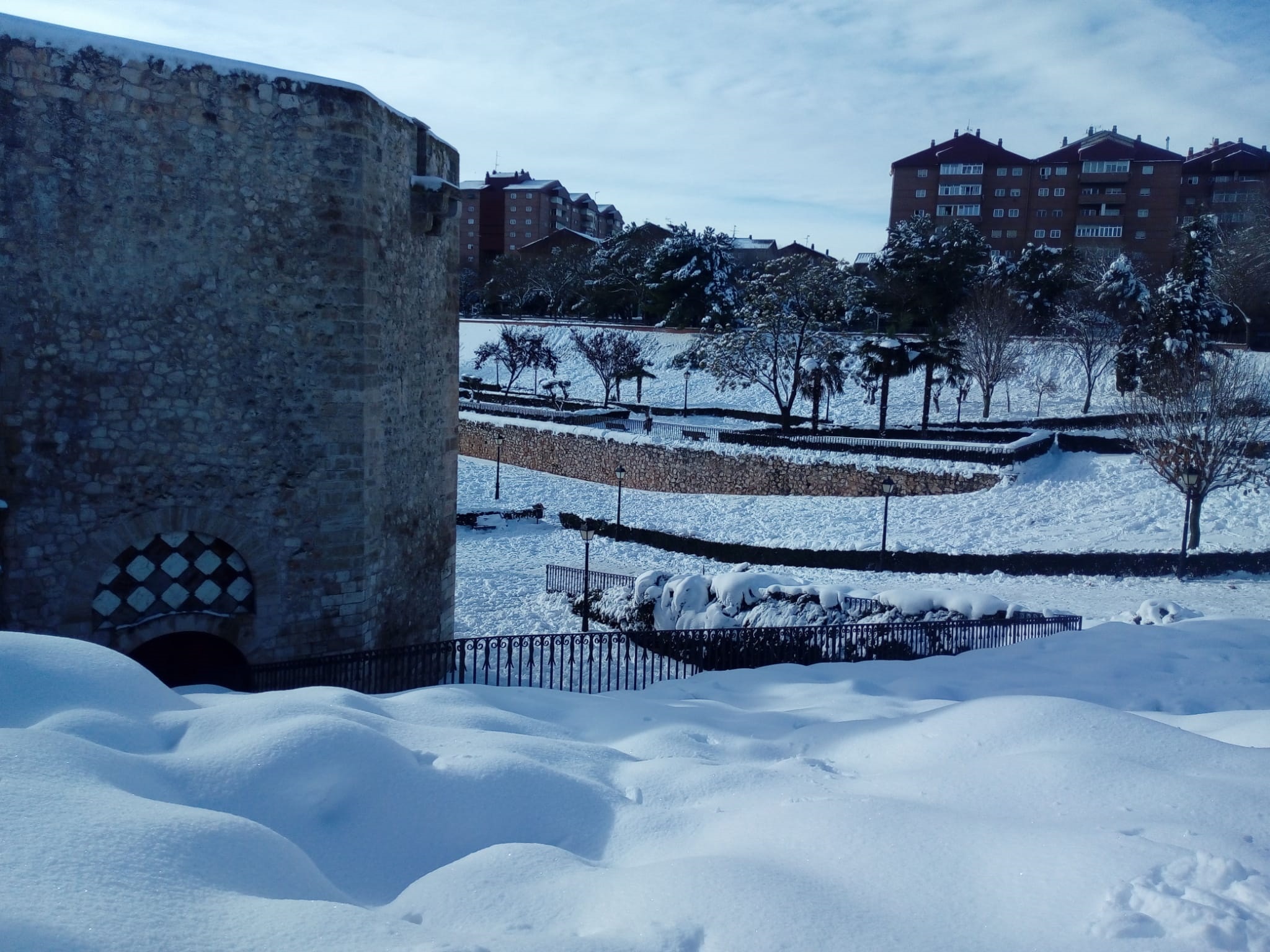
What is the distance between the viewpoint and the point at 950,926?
3307mm

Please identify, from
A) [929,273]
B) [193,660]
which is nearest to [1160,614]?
[193,660]

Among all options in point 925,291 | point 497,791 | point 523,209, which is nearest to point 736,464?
point 925,291

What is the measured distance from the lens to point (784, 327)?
34.8 metres

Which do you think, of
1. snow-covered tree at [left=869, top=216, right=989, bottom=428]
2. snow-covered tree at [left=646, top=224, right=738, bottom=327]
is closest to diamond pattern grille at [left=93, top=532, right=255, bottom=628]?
snow-covered tree at [left=869, top=216, right=989, bottom=428]

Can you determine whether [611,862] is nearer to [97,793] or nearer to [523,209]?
[97,793]

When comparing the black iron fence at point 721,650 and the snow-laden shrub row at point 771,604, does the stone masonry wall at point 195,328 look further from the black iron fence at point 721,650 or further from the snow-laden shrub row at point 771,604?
the snow-laden shrub row at point 771,604

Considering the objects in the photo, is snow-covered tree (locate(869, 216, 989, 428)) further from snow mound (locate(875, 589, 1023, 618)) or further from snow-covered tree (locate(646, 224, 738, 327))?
snow mound (locate(875, 589, 1023, 618))

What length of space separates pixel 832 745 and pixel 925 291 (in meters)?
42.7

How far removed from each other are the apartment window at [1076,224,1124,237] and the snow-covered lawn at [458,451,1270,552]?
41.8 meters

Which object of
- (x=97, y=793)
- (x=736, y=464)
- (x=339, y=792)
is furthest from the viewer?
(x=736, y=464)

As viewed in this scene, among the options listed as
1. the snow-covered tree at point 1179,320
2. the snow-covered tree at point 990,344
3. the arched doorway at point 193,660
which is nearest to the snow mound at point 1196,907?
the arched doorway at point 193,660

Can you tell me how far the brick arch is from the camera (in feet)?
29.0

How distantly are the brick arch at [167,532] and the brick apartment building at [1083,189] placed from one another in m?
59.2

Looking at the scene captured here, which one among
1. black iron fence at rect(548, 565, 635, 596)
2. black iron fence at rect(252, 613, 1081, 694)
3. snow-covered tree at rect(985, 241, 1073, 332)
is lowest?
black iron fence at rect(548, 565, 635, 596)
